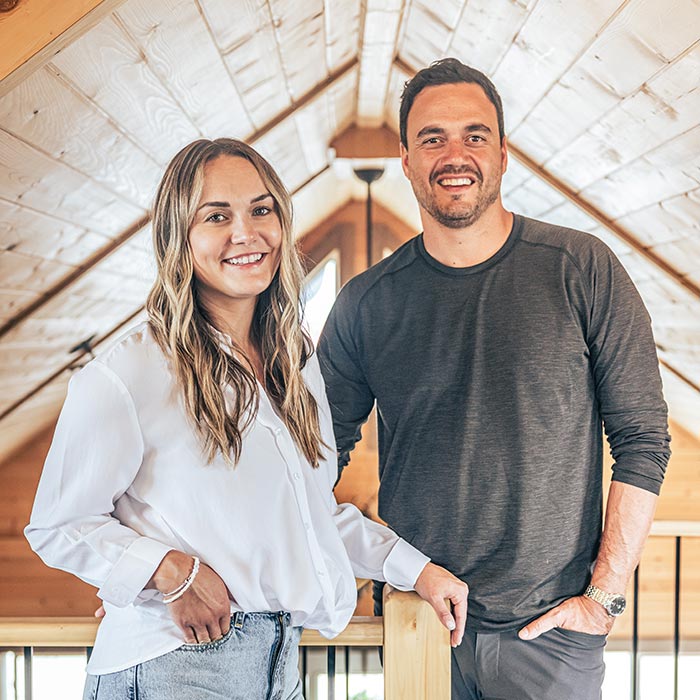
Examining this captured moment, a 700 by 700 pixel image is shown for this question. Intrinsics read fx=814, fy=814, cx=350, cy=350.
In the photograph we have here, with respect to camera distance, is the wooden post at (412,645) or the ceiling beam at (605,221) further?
the ceiling beam at (605,221)

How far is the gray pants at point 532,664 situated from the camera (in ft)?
4.56

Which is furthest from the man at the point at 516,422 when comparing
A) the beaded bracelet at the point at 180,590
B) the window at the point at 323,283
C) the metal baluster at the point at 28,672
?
the window at the point at 323,283

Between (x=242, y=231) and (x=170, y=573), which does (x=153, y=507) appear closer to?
(x=170, y=573)

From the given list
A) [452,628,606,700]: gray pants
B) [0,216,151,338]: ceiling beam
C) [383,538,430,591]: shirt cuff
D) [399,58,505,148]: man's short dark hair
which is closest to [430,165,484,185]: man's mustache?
[399,58,505,148]: man's short dark hair

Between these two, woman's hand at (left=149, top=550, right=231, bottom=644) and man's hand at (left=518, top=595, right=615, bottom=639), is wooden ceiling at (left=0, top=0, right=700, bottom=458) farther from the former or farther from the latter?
man's hand at (left=518, top=595, right=615, bottom=639)

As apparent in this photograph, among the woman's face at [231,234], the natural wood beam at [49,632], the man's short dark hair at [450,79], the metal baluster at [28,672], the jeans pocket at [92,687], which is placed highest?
the man's short dark hair at [450,79]

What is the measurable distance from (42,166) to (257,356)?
0.75m

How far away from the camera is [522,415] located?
54.6 inches

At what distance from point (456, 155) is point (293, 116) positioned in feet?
3.40

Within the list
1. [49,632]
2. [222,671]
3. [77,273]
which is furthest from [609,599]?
[77,273]

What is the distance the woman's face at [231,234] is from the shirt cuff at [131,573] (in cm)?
35

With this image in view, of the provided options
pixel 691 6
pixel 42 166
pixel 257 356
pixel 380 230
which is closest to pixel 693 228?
pixel 691 6

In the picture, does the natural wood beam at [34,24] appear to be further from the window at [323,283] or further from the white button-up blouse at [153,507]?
the window at [323,283]

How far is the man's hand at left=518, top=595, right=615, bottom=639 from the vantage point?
1.36 metres
